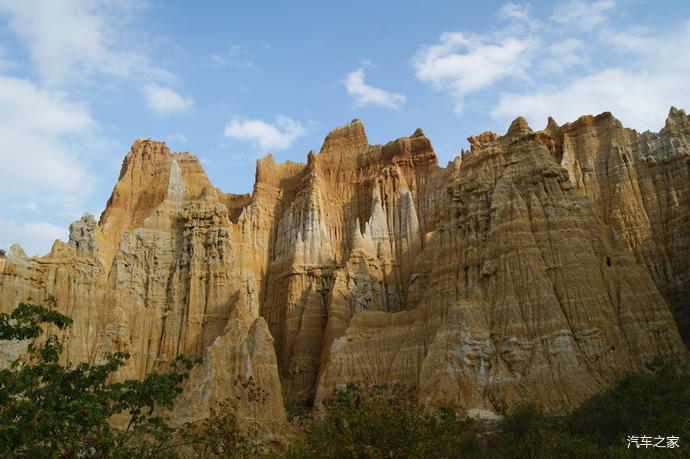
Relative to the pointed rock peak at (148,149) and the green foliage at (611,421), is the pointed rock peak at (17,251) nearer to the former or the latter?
the pointed rock peak at (148,149)

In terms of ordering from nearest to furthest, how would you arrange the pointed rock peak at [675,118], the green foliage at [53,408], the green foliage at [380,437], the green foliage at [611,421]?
the green foliage at [53,408] → the green foliage at [380,437] → the green foliage at [611,421] → the pointed rock peak at [675,118]

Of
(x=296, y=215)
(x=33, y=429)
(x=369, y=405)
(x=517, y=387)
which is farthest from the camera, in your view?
(x=296, y=215)

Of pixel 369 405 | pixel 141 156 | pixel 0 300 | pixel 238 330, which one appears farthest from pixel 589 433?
pixel 141 156

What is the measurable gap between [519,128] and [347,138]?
27445 mm

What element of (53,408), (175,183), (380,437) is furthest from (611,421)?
(175,183)

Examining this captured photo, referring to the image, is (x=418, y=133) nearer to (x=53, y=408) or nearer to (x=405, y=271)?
(x=405, y=271)

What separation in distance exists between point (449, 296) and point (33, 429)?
35584 mm

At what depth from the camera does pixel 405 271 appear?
220 feet

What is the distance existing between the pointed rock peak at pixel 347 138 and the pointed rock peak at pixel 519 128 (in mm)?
24593

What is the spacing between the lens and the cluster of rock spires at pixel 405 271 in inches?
1773

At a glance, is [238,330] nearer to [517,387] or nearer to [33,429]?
[517,387]

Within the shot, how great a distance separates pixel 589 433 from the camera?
34875 mm

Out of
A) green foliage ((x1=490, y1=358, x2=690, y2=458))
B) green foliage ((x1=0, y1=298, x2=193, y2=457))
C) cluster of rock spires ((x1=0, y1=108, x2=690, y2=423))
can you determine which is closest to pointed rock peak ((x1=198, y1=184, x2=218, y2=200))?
cluster of rock spires ((x1=0, y1=108, x2=690, y2=423))

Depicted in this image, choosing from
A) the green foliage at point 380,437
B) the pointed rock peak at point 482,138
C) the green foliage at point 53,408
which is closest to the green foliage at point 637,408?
the green foliage at point 380,437
